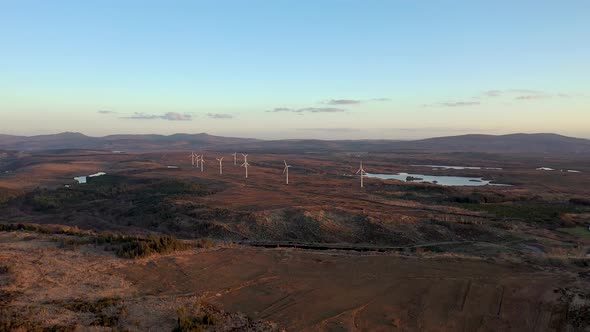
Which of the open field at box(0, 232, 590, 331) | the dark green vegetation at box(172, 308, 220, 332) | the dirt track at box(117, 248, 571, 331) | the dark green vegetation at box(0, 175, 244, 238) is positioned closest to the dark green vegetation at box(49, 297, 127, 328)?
the open field at box(0, 232, 590, 331)

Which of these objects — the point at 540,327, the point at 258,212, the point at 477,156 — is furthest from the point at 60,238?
the point at 477,156

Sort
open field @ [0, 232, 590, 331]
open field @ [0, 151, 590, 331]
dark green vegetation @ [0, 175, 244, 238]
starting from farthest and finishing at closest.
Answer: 1. dark green vegetation @ [0, 175, 244, 238]
2. open field @ [0, 151, 590, 331]
3. open field @ [0, 232, 590, 331]

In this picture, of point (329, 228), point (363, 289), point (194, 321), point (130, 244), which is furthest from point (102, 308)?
point (329, 228)

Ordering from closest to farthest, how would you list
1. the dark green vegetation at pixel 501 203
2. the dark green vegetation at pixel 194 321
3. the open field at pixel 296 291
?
the dark green vegetation at pixel 194 321 < the open field at pixel 296 291 < the dark green vegetation at pixel 501 203

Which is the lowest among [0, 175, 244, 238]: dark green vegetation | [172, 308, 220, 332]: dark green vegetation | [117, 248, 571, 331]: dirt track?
[0, 175, 244, 238]: dark green vegetation

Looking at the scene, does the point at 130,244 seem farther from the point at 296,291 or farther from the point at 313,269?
the point at 296,291

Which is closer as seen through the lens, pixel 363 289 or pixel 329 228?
pixel 363 289

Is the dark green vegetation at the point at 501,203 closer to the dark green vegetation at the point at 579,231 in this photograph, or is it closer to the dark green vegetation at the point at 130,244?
the dark green vegetation at the point at 579,231

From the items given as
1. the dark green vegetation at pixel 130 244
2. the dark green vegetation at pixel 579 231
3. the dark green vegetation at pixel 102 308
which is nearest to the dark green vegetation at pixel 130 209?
→ the dark green vegetation at pixel 130 244

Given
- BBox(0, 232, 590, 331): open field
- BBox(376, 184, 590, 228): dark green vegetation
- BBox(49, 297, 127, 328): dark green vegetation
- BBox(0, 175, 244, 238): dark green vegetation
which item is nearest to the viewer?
BBox(49, 297, 127, 328): dark green vegetation

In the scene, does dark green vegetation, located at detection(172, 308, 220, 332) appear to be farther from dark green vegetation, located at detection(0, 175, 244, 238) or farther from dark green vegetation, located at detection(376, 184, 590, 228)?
dark green vegetation, located at detection(376, 184, 590, 228)

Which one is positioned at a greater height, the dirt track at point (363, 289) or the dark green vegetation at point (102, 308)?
the dark green vegetation at point (102, 308)
